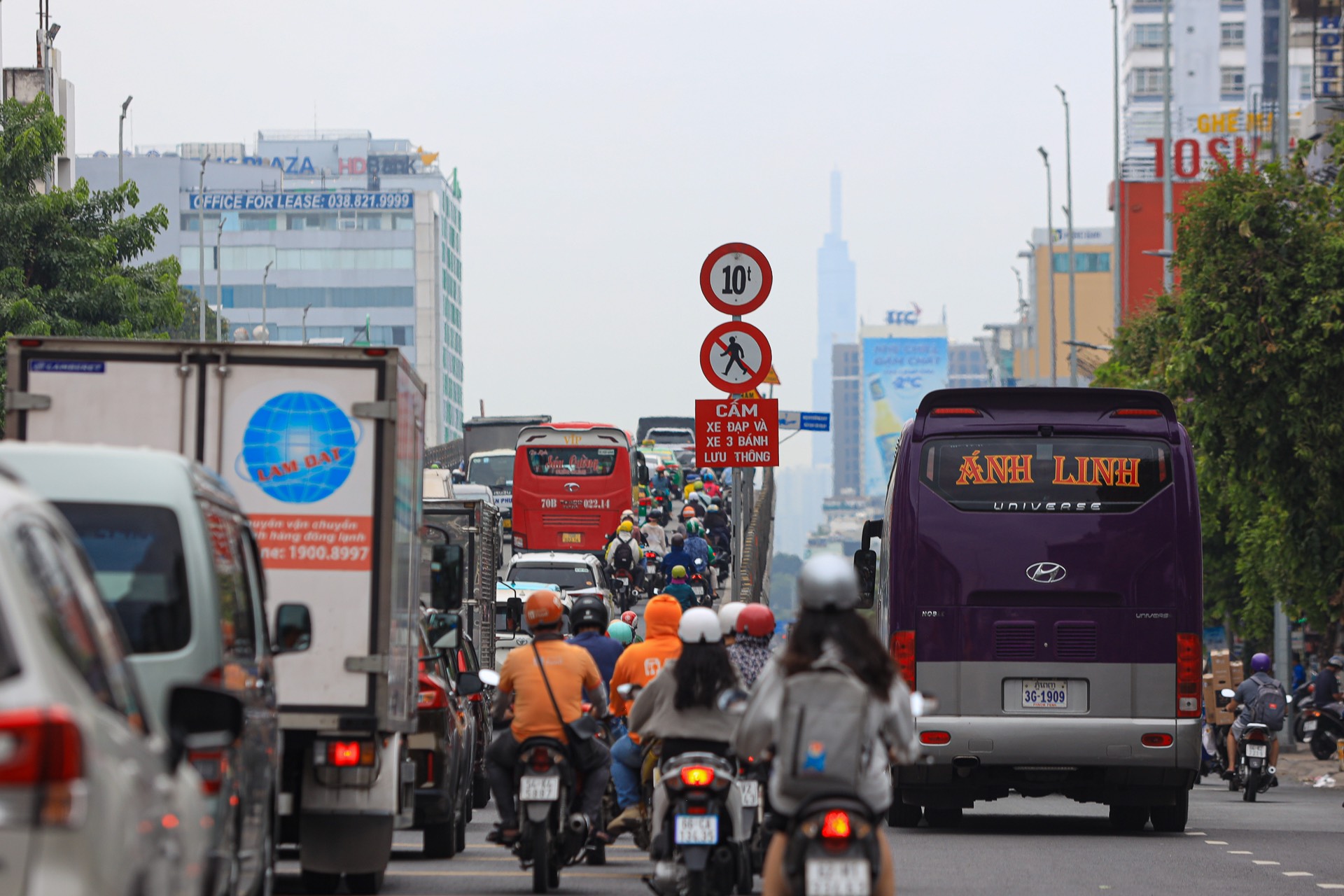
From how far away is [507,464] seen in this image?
50.8m

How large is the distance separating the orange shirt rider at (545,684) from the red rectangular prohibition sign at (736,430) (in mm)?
3198

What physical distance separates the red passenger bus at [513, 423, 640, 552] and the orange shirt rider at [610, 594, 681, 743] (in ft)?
106

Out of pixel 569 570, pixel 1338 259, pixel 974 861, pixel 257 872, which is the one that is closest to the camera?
pixel 257 872

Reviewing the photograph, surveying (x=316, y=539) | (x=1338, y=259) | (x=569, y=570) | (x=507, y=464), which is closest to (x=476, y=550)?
(x=569, y=570)

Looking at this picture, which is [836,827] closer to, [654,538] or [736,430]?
[736,430]

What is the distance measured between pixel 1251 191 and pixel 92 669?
2299 cm

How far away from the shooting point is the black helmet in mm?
13938

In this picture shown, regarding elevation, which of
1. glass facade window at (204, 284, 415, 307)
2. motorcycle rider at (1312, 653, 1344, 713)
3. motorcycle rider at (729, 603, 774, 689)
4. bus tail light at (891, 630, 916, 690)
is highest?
glass facade window at (204, 284, 415, 307)

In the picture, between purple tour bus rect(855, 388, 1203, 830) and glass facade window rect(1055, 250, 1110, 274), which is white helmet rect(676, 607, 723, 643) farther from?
glass facade window rect(1055, 250, 1110, 274)

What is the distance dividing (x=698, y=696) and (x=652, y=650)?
1.81 m

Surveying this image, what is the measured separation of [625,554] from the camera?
35469 mm

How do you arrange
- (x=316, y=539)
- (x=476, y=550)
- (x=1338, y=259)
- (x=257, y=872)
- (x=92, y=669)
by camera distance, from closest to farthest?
(x=92, y=669), (x=257, y=872), (x=316, y=539), (x=476, y=550), (x=1338, y=259)

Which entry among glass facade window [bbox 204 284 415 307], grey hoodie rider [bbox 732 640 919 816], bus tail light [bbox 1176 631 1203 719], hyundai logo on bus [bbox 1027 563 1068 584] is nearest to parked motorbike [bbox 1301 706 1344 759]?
bus tail light [bbox 1176 631 1203 719]

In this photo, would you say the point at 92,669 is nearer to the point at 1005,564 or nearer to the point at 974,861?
the point at 974,861
